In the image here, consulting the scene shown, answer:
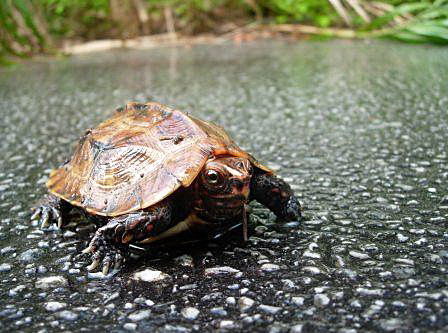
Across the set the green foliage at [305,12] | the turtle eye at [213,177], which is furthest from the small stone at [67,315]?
the green foliage at [305,12]

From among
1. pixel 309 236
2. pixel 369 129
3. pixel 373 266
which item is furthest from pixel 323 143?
pixel 373 266

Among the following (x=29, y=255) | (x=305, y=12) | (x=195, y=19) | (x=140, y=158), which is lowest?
(x=29, y=255)

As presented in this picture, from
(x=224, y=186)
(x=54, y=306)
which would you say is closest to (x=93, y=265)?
(x=54, y=306)

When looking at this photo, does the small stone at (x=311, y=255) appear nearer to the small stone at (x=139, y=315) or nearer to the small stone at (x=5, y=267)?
the small stone at (x=139, y=315)

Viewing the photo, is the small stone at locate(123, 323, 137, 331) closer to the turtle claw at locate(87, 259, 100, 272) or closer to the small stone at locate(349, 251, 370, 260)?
the turtle claw at locate(87, 259, 100, 272)

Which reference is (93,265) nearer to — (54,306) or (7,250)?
(54,306)

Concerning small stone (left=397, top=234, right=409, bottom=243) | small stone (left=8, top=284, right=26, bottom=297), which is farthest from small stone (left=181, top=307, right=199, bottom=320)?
small stone (left=397, top=234, right=409, bottom=243)
